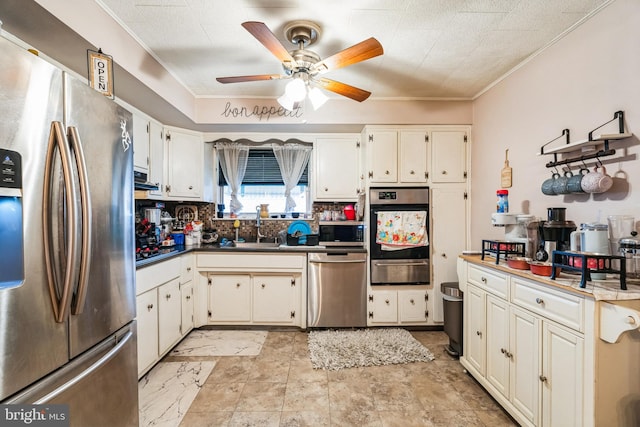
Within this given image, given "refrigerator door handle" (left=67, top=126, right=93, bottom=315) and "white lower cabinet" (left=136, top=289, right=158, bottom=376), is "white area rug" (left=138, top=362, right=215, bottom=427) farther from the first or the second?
"refrigerator door handle" (left=67, top=126, right=93, bottom=315)

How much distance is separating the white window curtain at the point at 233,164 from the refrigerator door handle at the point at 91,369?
242 cm

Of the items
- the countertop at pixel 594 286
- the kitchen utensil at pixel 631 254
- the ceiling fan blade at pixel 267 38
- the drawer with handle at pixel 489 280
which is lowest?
the drawer with handle at pixel 489 280

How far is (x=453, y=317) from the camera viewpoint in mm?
2463

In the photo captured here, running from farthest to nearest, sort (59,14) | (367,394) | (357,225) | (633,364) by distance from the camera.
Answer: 1. (357,225)
2. (367,394)
3. (59,14)
4. (633,364)

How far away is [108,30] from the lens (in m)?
1.70


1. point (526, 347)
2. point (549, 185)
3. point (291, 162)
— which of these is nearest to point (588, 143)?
point (549, 185)

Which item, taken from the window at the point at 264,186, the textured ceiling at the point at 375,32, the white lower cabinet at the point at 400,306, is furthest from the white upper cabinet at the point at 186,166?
the white lower cabinet at the point at 400,306

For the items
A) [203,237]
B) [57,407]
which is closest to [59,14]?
[57,407]

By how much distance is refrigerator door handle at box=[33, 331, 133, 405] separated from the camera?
881 mm

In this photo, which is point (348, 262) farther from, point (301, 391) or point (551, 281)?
point (551, 281)

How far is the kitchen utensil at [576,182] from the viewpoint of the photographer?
5.34 ft

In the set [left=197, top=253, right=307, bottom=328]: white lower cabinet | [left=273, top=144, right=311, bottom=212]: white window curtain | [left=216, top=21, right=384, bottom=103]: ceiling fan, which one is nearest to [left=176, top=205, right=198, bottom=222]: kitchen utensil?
[left=197, top=253, right=307, bottom=328]: white lower cabinet

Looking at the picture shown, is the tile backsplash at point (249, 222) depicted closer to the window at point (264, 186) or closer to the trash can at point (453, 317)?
the window at point (264, 186)

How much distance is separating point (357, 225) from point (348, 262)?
473 millimetres
